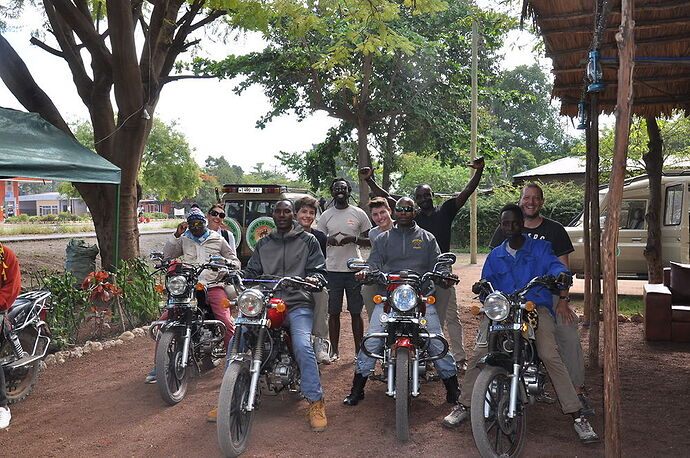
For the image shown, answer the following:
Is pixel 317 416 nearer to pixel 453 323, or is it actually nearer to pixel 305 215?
pixel 453 323

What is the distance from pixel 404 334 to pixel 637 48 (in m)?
3.90

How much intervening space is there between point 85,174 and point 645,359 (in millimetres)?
6725

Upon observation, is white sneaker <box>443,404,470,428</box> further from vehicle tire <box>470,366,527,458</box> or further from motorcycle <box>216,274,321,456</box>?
motorcycle <box>216,274,321,456</box>

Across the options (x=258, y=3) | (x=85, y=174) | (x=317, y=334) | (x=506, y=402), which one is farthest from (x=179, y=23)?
(x=506, y=402)

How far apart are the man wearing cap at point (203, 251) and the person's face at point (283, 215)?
1176 millimetres

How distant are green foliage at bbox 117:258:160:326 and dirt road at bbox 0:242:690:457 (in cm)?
177

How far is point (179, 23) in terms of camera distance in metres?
11.1

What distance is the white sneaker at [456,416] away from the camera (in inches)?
179

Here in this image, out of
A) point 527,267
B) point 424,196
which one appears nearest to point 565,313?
point 527,267

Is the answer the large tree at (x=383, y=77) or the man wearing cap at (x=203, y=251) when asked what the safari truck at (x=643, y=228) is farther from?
the large tree at (x=383, y=77)

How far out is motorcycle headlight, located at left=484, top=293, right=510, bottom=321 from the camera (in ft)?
13.2

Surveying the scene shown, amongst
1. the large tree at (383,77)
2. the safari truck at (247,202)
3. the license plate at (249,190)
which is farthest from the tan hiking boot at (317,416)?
the large tree at (383,77)

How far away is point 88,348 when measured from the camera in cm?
722

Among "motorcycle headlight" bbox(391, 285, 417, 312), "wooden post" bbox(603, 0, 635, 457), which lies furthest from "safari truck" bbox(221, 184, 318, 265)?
"wooden post" bbox(603, 0, 635, 457)
